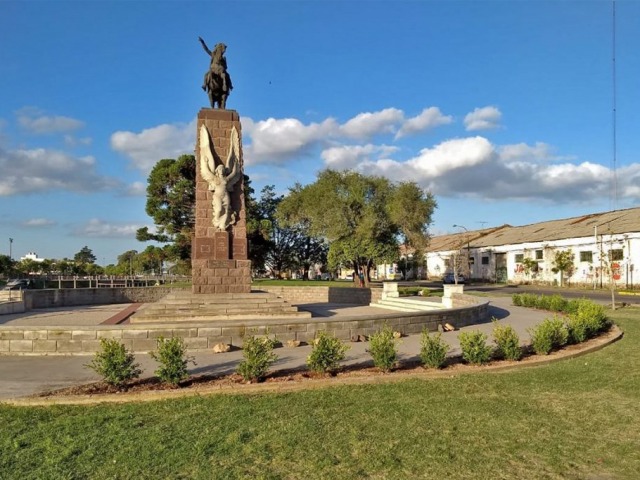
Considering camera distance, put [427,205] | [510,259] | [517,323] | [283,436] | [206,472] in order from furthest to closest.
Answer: [510,259]
[427,205]
[517,323]
[283,436]
[206,472]

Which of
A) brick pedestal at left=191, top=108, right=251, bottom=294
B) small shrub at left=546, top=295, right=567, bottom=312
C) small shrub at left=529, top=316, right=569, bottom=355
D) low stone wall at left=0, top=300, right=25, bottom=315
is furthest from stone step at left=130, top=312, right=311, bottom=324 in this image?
small shrub at left=546, top=295, right=567, bottom=312

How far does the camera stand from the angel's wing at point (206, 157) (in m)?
15.9

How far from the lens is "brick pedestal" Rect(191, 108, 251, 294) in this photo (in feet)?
50.0

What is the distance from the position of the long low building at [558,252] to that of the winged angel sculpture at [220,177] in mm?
21198

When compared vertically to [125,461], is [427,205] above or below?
above

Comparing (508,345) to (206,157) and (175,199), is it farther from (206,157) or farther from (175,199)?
(175,199)

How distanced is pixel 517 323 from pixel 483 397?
9400 mm

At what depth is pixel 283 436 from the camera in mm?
5086

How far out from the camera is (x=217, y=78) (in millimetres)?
16672

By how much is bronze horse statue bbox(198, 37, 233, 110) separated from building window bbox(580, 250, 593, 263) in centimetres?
3397

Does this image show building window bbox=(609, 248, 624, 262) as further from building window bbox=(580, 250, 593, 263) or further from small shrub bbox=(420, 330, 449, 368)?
small shrub bbox=(420, 330, 449, 368)

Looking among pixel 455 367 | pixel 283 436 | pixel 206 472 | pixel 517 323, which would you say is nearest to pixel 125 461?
pixel 206 472

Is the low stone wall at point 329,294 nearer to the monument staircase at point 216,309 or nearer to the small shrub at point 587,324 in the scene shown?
the monument staircase at point 216,309

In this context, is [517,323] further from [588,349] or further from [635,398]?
[635,398]
